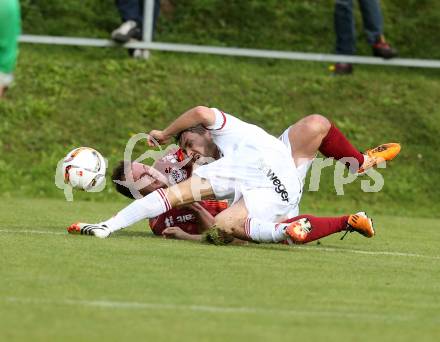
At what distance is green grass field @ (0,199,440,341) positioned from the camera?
5.23 meters

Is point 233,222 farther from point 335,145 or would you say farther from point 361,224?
point 335,145

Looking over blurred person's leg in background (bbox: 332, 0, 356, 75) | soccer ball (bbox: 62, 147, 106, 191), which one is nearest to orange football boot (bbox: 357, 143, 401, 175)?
soccer ball (bbox: 62, 147, 106, 191)

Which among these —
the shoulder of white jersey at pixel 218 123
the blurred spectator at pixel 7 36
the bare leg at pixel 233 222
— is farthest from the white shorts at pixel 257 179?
the blurred spectator at pixel 7 36

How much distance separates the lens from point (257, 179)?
30.0 feet

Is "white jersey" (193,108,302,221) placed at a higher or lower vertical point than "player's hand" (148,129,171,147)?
lower

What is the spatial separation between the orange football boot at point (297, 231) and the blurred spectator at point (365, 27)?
7.96 m

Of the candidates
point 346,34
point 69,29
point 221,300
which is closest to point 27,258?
point 221,300

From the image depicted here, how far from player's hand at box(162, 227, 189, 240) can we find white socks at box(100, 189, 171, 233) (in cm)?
49

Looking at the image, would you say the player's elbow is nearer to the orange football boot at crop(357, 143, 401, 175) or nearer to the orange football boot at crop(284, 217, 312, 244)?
the orange football boot at crop(284, 217, 312, 244)

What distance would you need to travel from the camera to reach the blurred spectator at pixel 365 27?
53.1 ft

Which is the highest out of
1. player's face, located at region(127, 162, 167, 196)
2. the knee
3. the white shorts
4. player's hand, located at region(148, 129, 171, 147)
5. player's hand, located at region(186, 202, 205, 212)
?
the knee

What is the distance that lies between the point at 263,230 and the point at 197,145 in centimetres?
100

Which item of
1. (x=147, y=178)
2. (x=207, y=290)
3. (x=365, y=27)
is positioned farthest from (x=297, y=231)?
(x=365, y=27)

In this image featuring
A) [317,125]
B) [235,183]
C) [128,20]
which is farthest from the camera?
[128,20]
